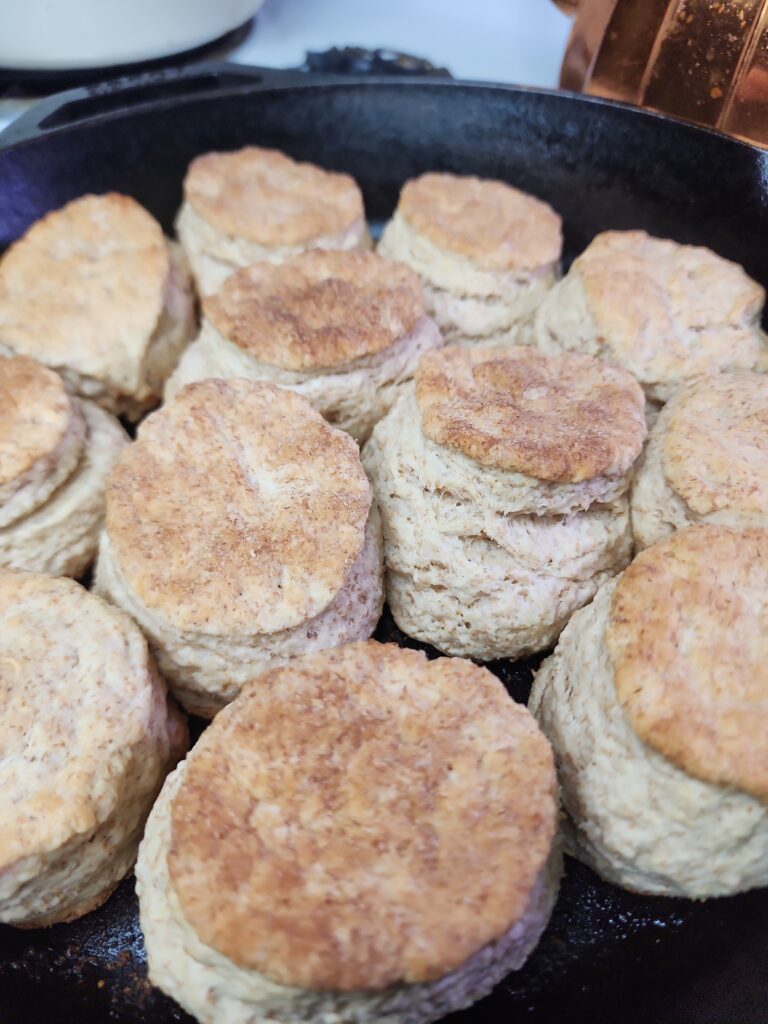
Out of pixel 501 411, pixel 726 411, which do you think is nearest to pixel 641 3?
pixel 726 411

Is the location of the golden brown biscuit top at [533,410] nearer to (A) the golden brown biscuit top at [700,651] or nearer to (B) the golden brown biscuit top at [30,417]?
(A) the golden brown biscuit top at [700,651]

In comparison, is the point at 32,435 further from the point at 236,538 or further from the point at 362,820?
the point at 362,820

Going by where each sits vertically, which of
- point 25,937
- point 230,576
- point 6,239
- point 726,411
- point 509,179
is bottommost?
point 25,937

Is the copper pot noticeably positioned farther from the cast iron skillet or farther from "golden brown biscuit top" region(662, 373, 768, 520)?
"golden brown biscuit top" region(662, 373, 768, 520)

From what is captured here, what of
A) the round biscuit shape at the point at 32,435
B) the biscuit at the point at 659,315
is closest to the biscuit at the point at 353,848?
the round biscuit shape at the point at 32,435

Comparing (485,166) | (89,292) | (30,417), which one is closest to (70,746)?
(30,417)

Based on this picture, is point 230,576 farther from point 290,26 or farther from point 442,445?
point 290,26
